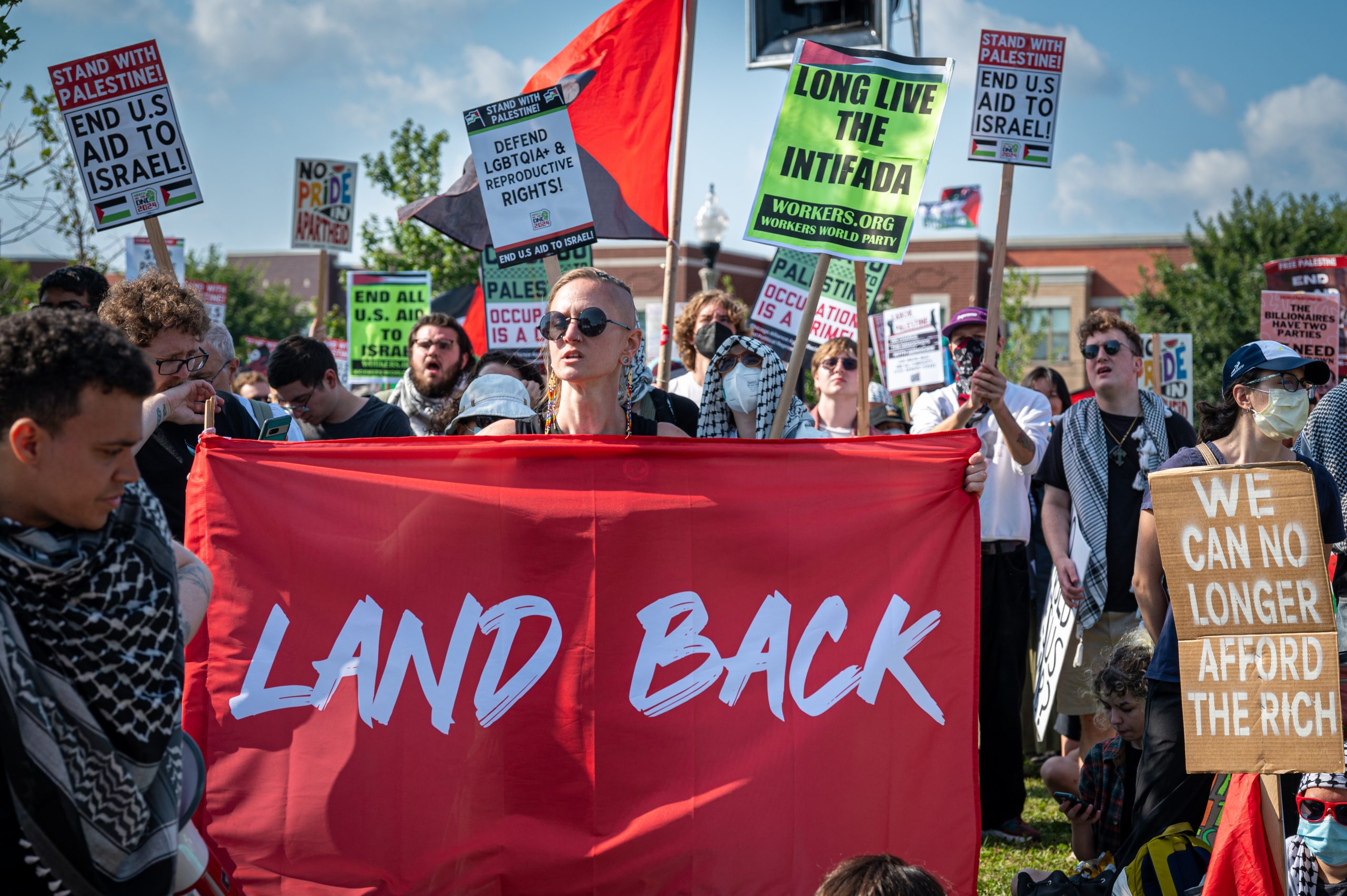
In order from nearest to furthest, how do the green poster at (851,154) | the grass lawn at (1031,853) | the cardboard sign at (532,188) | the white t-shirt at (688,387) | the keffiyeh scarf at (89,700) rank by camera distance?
1. the keffiyeh scarf at (89,700)
2. the grass lawn at (1031,853)
3. the green poster at (851,154)
4. the cardboard sign at (532,188)
5. the white t-shirt at (688,387)

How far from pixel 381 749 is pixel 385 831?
0.22 meters

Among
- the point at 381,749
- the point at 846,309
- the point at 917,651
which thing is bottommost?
the point at 381,749

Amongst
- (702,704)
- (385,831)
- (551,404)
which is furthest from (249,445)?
(702,704)

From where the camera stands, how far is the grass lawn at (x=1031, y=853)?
14.9ft

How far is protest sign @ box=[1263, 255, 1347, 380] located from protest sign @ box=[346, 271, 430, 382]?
640cm

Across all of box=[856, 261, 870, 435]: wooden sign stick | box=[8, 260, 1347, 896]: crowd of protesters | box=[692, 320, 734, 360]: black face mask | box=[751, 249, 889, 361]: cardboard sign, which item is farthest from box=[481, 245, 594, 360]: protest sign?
box=[856, 261, 870, 435]: wooden sign stick

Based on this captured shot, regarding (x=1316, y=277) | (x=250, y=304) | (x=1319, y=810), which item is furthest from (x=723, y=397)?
(x=250, y=304)

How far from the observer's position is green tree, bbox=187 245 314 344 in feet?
145

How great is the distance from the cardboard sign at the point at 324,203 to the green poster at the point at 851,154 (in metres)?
5.35

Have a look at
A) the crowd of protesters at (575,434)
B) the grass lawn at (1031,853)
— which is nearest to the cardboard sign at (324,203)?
the crowd of protesters at (575,434)

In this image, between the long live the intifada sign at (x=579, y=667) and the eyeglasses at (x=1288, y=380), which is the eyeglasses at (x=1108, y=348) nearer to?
the eyeglasses at (x=1288, y=380)

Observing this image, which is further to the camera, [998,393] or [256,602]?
[998,393]

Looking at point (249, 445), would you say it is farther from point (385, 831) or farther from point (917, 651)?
point (917, 651)

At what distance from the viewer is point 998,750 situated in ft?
17.0
